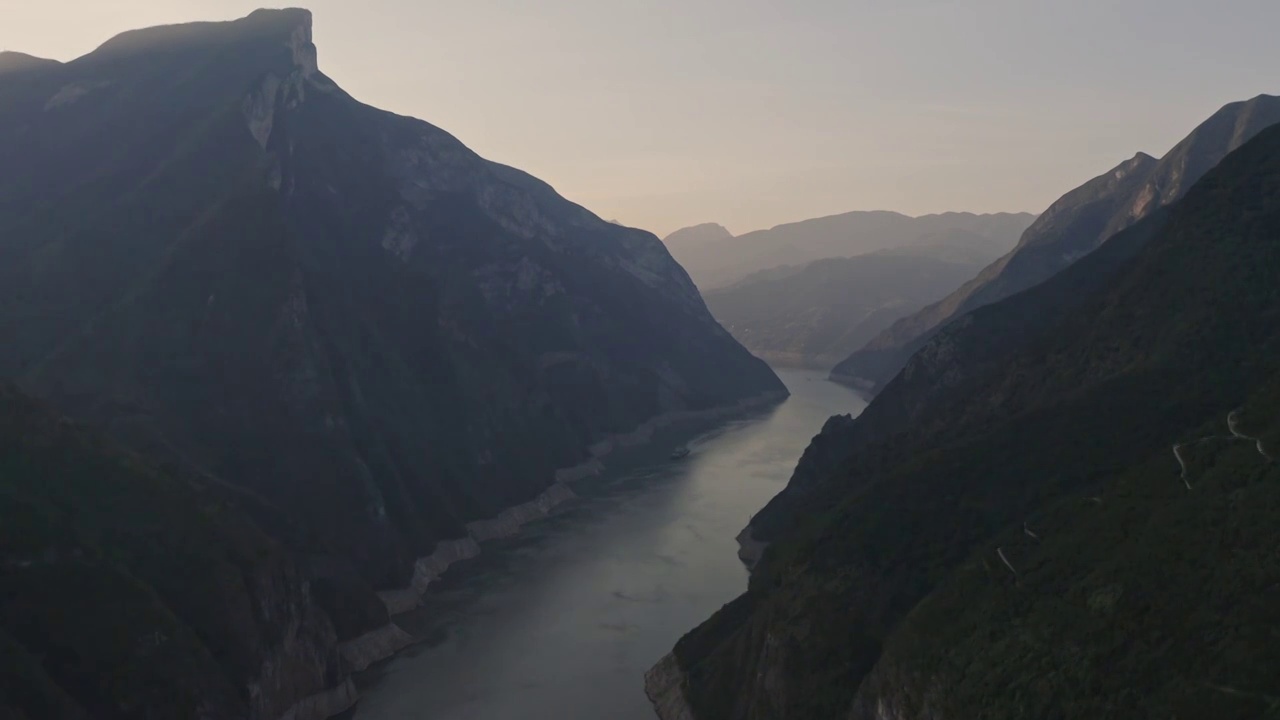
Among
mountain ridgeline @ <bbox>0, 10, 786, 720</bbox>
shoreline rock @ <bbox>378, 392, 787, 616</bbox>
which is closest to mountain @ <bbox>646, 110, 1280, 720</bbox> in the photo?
shoreline rock @ <bbox>378, 392, 787, 616</bbox>

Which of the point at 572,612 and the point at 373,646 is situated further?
the point at 572,612

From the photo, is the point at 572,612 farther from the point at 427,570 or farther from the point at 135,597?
the point at 135,597

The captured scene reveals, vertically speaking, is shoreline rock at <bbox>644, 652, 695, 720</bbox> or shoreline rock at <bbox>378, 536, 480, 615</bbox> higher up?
shoreline rock at <bbox>378, 536, 480, 615</bbox>

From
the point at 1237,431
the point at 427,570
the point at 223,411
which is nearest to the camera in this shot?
the point at 1237,431

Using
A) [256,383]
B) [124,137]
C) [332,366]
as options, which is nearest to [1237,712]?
[256,383]

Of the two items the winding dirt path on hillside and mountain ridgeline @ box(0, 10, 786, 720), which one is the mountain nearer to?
the winding dirt path on hillside

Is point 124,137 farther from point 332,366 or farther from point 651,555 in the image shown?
point 651,555

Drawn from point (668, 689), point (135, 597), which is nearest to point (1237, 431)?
point (668, 689)
